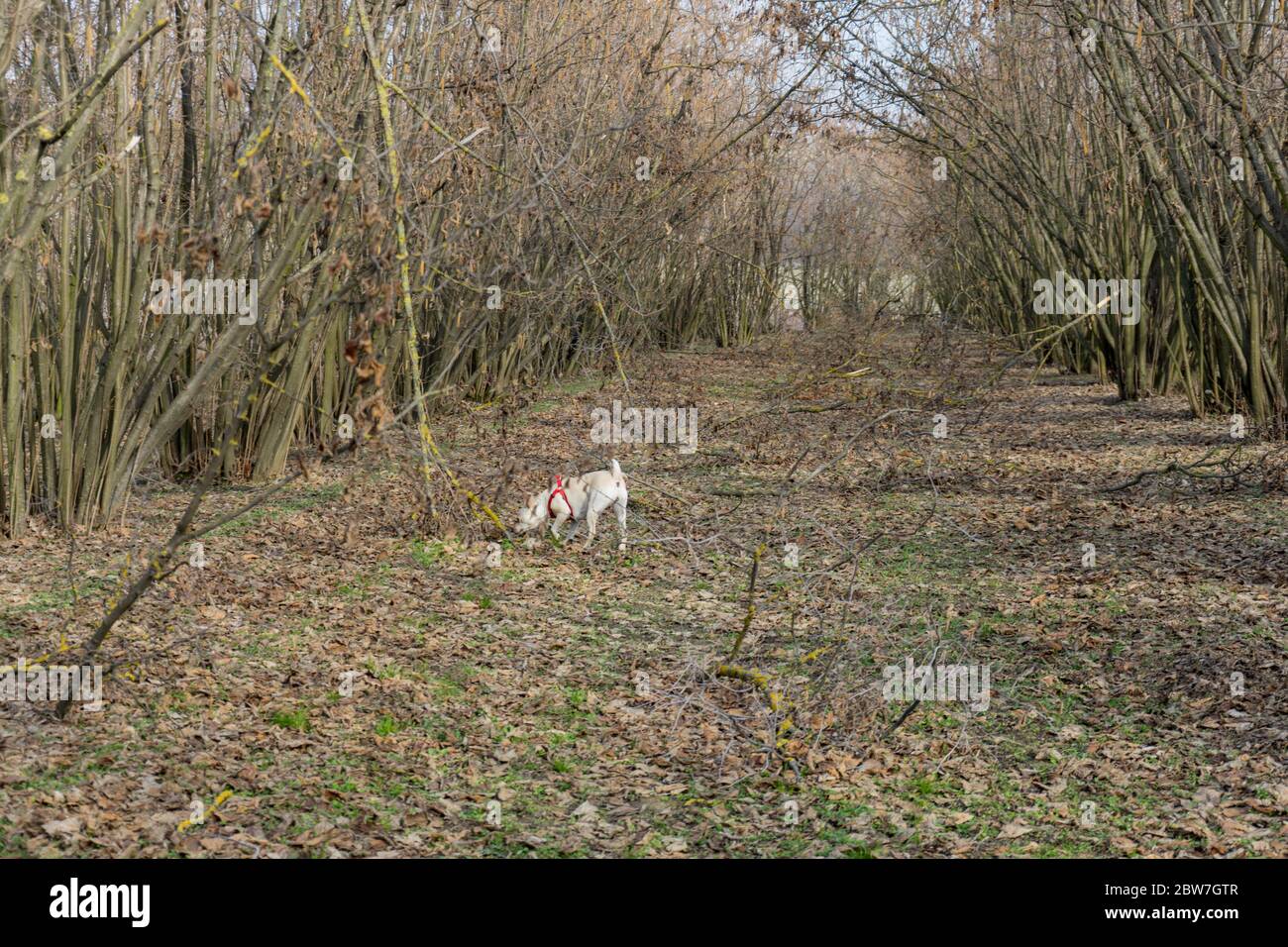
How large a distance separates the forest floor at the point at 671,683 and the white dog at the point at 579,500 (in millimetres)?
172

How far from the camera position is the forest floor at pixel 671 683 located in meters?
5.23

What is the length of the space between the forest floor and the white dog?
17cm

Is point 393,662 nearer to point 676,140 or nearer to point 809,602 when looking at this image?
point 809,602

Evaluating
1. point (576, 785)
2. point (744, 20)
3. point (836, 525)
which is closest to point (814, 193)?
point (744, 20)

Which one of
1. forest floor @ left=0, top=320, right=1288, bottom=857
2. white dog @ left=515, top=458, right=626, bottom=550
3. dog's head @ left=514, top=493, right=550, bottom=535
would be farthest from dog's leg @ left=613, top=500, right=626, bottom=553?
dog's head @ left=514, top=493, right=550, bottom=535

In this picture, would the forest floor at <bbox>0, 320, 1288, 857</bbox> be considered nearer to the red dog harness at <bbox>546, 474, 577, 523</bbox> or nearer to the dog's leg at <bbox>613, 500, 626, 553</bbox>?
the dog's leg at <bbox>613, 500, 626, 553</bbox>

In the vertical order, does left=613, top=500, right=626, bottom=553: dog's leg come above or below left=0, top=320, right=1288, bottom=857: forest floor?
above

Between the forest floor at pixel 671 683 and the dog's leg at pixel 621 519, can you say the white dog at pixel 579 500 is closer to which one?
the dog's leg at pixel 621 519

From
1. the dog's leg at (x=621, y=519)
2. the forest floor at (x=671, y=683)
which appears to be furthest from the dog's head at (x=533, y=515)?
the dog's leg at (x=621, y=519)

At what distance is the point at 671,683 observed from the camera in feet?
23.0

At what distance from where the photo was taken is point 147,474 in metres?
11.4

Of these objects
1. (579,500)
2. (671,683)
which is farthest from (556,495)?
(671,683)

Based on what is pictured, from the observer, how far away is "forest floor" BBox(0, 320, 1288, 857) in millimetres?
5230

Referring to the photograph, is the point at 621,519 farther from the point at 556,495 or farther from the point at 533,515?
the point at 533,515
